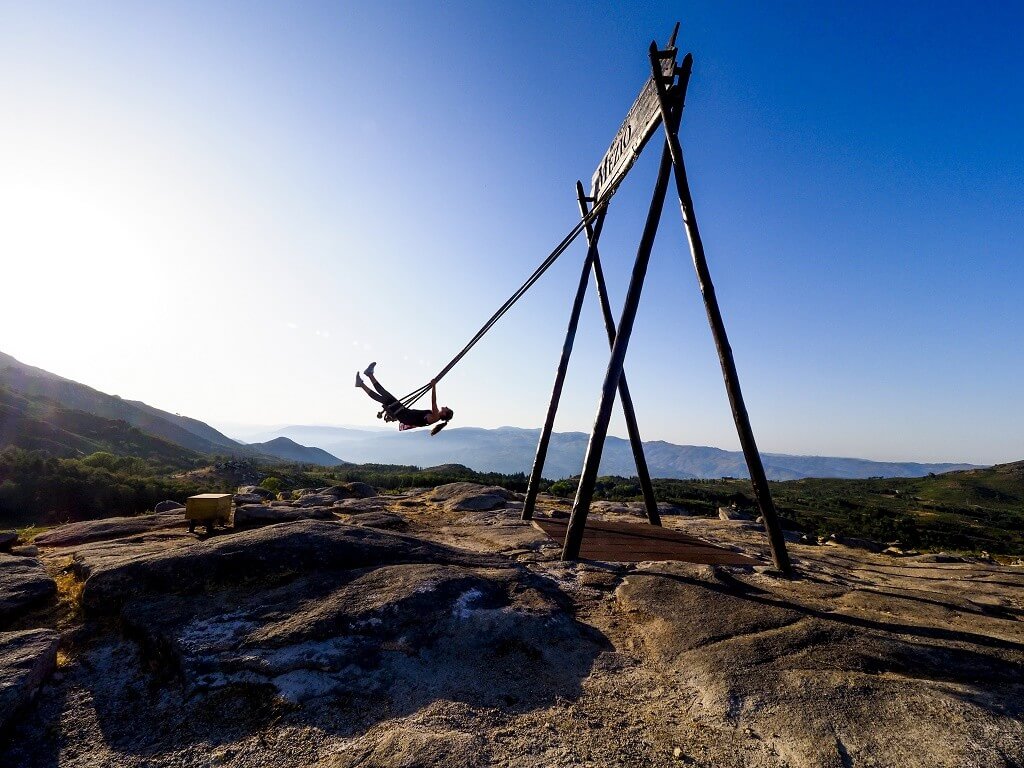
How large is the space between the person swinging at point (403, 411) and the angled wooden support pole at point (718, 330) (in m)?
5.52

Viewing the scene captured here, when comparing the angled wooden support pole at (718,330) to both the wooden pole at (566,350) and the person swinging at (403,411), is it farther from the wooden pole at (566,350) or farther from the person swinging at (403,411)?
the person swinging at (403,411)

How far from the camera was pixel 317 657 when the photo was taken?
3.87 m

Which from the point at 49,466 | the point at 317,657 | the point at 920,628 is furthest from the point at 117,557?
the point at 49,466

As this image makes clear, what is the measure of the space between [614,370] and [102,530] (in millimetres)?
9062

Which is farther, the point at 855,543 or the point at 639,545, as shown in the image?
the point at 855,543

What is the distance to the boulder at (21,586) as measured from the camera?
4613 mm

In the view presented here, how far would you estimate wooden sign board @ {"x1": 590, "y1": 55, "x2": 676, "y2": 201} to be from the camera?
Answer: 7.65 meters

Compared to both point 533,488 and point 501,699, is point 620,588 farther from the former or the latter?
point 533,488

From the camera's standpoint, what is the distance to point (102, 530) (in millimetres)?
8008

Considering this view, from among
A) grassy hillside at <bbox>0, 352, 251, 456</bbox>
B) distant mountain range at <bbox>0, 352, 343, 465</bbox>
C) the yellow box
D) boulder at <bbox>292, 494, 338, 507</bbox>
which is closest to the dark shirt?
boulder at <bbox>292, 494, 338, 507</bbox>

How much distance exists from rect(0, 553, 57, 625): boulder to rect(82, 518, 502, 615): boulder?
1.44ft

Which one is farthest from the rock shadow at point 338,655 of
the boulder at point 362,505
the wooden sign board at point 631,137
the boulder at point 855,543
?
the boulder at point 855,543

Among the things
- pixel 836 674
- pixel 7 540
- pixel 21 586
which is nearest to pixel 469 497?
pixel 21 586

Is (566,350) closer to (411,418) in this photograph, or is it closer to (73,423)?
(411,418)
